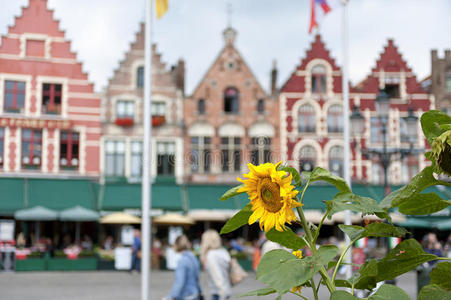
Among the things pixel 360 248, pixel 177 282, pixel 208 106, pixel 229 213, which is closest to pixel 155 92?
pixel 208 106

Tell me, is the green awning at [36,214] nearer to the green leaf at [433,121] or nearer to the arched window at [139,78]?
the arched window at [139,78]

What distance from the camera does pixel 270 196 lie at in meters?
1.35

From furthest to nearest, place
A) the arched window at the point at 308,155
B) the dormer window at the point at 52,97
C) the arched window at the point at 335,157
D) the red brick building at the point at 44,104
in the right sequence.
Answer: the arched window at the point at 308,155 → the arched window at the point at 335,157 → the dormer window at the point at 52,97 → the red brick building at the point at 44,104

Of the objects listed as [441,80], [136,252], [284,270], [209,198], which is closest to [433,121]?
[284,270]

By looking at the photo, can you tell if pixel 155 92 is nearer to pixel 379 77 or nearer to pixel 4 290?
pixel 379 77

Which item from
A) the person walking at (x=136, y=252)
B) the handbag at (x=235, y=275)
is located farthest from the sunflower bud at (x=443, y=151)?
the person walking at (x=136, y=252)

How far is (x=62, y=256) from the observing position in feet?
74.3

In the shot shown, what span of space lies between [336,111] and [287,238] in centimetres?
2778

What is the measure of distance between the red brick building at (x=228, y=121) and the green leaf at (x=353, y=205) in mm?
25966

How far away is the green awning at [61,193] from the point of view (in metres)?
25.2

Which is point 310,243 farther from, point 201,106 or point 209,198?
point 201,106

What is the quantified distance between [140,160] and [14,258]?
7.09 m

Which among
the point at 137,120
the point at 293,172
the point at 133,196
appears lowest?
the point at 133,196

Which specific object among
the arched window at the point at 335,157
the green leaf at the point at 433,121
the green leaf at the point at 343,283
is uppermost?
the arched window at the point at 335,157
